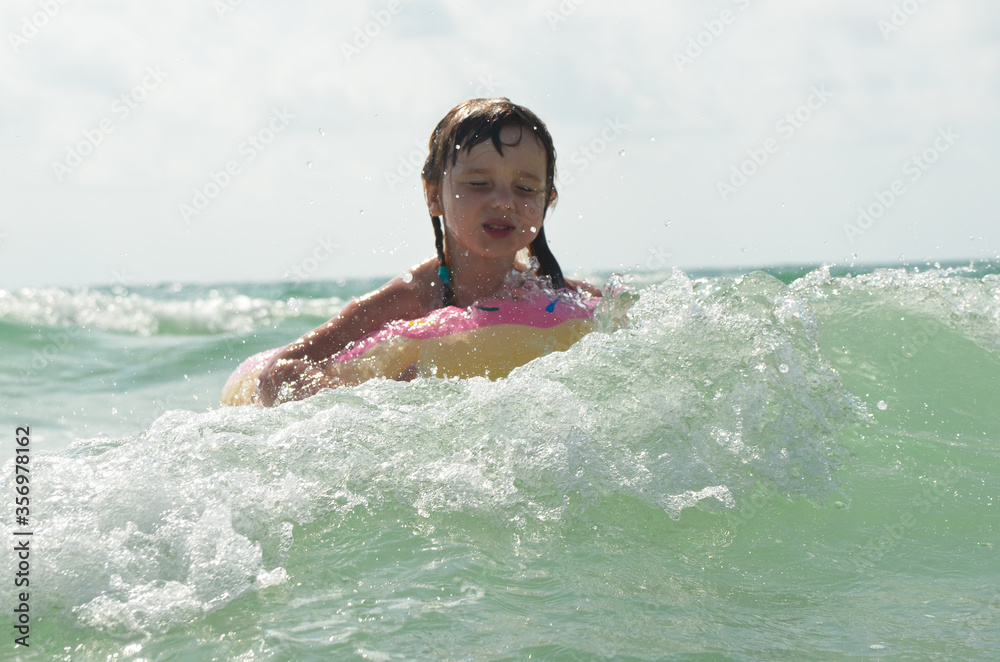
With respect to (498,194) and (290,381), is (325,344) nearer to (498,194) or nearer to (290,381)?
(290,381)

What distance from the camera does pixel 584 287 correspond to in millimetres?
4078

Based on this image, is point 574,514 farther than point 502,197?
No

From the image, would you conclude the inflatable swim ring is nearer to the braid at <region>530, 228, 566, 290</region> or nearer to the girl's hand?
the girl's hand

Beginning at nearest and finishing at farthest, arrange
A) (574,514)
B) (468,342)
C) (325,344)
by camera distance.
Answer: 1. (574,514)
2. (468,342)
3. (325,344)

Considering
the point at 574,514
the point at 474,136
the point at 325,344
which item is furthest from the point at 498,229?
the point at 574,514

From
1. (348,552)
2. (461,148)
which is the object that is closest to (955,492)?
(348,552)

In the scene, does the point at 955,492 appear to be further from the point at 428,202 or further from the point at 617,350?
the point at 428,202

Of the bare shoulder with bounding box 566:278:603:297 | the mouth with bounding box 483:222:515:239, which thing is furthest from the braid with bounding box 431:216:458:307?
the bare shoulder with bounding box 566:278:603:297

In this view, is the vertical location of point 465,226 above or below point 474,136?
below

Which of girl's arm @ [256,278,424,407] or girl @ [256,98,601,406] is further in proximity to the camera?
girl @ [256,98,601,406]

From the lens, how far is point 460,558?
1.96 meters

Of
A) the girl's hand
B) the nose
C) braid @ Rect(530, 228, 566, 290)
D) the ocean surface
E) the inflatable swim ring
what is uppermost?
the nose

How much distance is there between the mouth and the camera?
3641mm

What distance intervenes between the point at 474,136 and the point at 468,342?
2.77 ft
